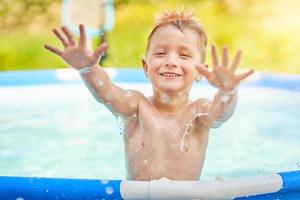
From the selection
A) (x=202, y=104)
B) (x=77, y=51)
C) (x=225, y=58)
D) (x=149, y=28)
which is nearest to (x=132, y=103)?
(x=202, y=104)

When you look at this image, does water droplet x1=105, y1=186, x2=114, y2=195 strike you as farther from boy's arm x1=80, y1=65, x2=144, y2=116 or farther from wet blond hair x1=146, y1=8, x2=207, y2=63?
wet blond hair x1=146, y1=8, x2=207, y2=63

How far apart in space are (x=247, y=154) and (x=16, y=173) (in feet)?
5.00

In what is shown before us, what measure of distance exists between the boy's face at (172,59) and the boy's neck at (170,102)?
4cm

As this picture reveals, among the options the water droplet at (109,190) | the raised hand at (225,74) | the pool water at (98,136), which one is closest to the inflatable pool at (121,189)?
the water droplet at (109,190)

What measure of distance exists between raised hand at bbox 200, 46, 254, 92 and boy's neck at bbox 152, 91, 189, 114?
1.08 ft

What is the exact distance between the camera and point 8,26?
10766mm

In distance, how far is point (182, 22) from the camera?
2277 mm

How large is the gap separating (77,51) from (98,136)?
102 inches

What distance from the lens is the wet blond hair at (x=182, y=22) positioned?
7.45 feet

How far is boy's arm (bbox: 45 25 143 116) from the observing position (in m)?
1.96

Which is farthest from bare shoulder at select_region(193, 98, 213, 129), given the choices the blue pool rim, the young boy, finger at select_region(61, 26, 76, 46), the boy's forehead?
the blue pool rim

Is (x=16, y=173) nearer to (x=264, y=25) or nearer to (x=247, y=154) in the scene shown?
(x=247, y=154)

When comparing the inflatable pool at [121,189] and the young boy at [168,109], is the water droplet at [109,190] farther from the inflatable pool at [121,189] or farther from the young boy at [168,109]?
the young boy at [168,109]

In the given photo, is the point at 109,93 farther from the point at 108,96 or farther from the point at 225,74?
the point at 225,74
